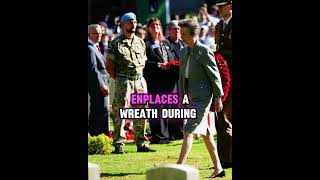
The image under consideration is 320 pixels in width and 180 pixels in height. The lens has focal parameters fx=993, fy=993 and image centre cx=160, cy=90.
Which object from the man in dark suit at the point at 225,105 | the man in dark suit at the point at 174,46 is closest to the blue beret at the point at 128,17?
the man in dark suit at the point at 174,46

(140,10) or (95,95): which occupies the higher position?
(140,10)

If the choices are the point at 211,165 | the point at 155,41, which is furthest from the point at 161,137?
the point at 211,165

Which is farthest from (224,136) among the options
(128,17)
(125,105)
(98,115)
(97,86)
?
(98,115)

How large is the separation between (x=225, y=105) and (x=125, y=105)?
4.53 feet

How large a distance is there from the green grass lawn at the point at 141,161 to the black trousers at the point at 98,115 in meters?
0.94

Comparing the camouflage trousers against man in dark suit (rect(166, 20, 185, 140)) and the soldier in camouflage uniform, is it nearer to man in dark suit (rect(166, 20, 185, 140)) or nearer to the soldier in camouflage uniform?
the soldier in camouflage uniform

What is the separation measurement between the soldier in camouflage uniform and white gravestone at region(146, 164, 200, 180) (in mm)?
2920

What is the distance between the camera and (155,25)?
1192 cm

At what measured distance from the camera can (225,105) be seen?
9.95 metres

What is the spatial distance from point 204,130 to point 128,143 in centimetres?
269

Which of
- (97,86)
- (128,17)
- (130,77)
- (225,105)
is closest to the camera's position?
(225,105)

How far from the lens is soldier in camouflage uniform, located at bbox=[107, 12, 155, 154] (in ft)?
36.0

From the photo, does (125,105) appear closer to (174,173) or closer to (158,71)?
(158,71)
